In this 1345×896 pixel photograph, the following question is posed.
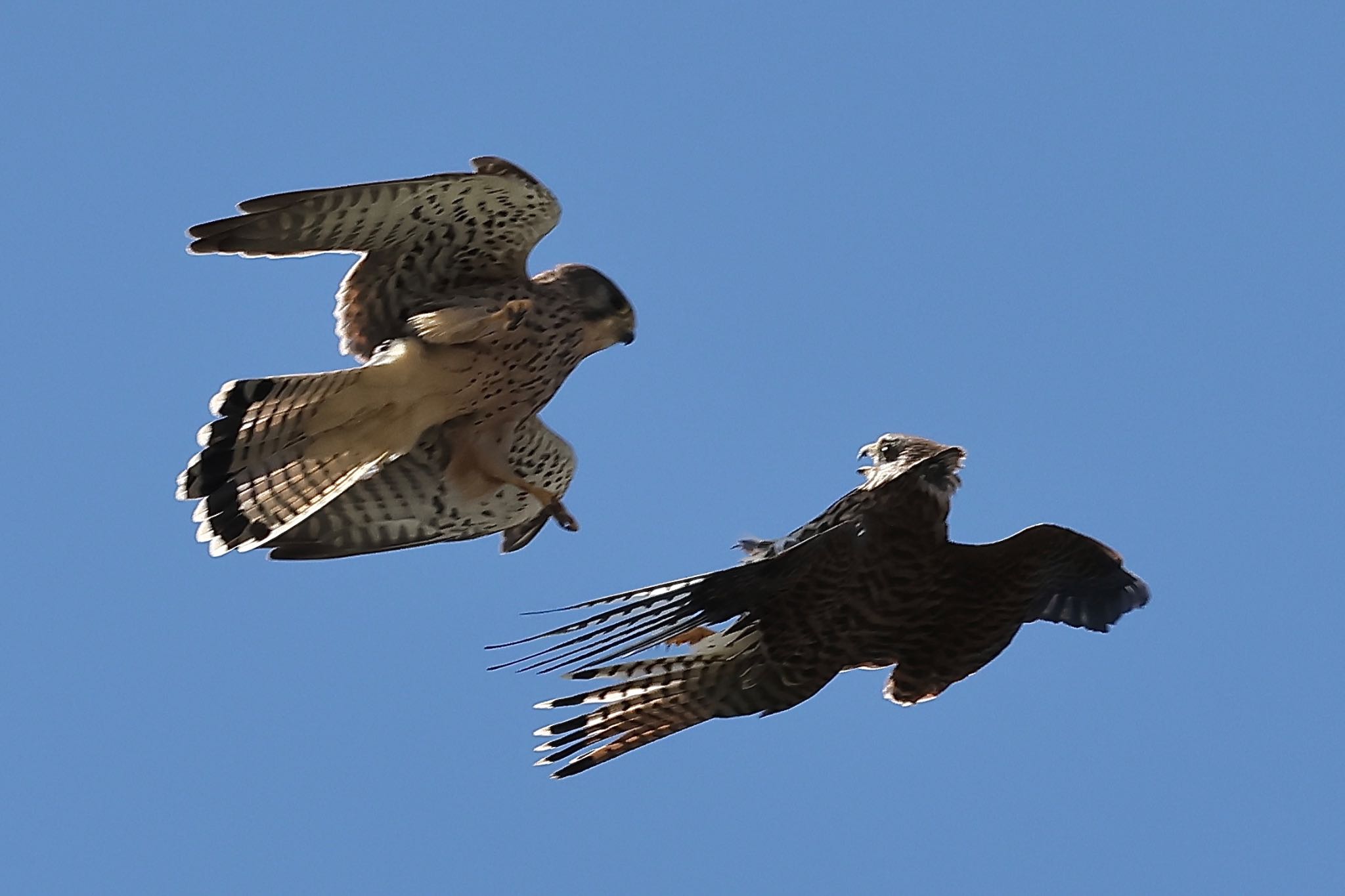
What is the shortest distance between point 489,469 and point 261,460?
982mm

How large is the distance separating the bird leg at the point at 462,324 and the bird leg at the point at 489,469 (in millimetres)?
553

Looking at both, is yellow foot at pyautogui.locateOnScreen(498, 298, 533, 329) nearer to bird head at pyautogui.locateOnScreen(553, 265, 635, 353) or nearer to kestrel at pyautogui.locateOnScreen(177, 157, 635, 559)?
kestrel at pyautogui.locateOnScreen(177, 157, 635, 559)

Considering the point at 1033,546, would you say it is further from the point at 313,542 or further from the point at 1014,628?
the point at 313,542

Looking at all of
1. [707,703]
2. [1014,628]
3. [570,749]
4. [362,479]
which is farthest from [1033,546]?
[362,479]

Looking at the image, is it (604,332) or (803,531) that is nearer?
(803,531)

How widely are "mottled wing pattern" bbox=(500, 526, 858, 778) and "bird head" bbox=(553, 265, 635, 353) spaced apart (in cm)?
161

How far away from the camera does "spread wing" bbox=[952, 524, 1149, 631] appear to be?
711 centimetres

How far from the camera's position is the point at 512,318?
8219 mm

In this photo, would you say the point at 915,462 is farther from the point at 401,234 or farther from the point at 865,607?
the point at 401,234

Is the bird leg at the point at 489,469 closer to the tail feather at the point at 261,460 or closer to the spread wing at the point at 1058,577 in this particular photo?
the tail feather at the point at 261,460

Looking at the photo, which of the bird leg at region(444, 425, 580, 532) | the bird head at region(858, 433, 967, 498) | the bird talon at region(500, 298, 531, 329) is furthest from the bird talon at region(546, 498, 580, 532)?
the bird head at region(858, 433, 967, 498)

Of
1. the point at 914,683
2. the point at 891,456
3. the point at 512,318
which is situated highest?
the point at 512,318

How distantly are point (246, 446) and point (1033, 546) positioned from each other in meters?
3.00

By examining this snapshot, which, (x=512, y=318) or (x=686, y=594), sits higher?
(x=512, y=318)
